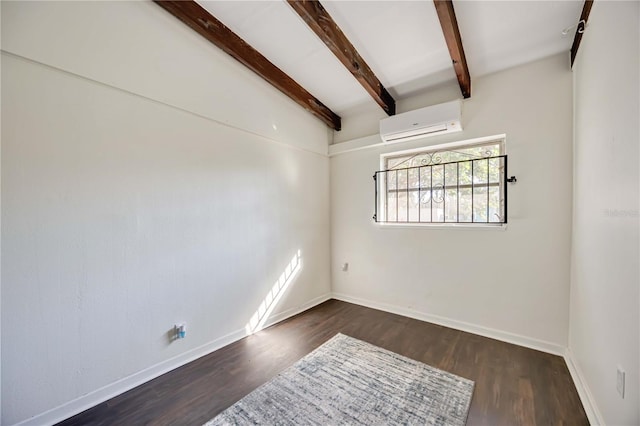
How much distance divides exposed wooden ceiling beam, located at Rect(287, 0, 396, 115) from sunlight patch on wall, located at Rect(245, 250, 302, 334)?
218 cm

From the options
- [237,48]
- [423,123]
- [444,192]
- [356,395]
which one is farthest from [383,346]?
[237,48]

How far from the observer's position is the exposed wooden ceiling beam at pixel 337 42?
1.89m

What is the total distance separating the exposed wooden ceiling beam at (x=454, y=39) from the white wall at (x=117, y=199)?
1.82 metres

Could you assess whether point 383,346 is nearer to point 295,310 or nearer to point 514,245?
point 295,310

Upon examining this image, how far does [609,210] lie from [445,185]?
5.18ft

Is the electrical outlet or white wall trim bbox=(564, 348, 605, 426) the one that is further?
white wall trim bbox=(564, 348, 605, 426)

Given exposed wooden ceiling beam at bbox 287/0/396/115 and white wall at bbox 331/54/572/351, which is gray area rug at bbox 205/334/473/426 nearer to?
white wall at bbox 331/54/572/351

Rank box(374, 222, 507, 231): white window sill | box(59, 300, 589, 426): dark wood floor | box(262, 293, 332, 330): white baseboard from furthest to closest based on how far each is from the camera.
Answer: box(262, 293, 332, 330): white baseboard, box(374, 222, 507, 231): white window sill, box(59, 300, 589, 426): dark wood floor

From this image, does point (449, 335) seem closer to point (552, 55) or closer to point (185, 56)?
point (552, 55)

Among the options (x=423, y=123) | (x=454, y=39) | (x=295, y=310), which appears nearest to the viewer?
(x=454, y=39)

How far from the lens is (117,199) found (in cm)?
177

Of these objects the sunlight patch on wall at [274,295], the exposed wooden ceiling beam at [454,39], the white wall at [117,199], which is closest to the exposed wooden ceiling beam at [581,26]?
the exposed wooden ceiling beam at [454,39]

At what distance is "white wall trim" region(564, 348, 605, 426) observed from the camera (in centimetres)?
143

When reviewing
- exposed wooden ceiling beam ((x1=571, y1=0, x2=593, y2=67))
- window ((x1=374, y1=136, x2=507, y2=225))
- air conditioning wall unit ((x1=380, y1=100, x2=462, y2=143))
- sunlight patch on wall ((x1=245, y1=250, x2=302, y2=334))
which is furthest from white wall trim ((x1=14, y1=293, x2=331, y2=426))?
exposed wooden ceiling beam ((x1=571, y1=0, x2=593, y2=67))
